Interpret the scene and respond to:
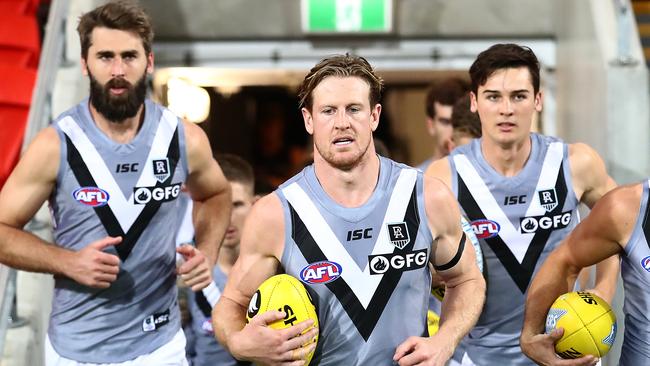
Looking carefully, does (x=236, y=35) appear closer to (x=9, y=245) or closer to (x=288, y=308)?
(x=9, y=245)

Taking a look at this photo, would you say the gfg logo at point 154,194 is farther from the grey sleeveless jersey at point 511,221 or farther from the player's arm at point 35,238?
→ the grey sleeveless jersey at point 511,221

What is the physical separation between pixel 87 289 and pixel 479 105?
91.1 inches

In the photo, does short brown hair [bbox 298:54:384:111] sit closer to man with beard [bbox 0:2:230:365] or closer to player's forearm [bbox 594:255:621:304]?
man with beard [bbox 0:2:230:365]

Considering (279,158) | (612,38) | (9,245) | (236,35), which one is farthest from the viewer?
(279,158)

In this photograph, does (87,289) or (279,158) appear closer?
(87,289)

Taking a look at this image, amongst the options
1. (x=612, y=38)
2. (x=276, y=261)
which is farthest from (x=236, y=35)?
(x=276, y=261)

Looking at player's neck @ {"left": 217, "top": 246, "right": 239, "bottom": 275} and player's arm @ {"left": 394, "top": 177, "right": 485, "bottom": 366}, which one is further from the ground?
player's arm @ {"left": 394, "top": 177, "right": 485, "bottom": 366}

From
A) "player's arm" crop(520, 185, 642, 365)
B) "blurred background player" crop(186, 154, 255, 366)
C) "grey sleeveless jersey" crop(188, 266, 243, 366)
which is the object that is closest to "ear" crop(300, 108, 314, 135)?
"player's arm" crop(520, 185, 642, 365)

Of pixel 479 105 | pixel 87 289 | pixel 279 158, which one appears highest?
pixel 479 105

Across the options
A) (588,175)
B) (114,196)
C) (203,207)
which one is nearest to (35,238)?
(114,196)

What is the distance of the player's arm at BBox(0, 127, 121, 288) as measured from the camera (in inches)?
220

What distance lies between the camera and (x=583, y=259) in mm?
5000

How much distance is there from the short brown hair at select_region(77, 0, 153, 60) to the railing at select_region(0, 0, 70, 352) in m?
1.28

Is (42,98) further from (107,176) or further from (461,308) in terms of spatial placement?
(461,308)
